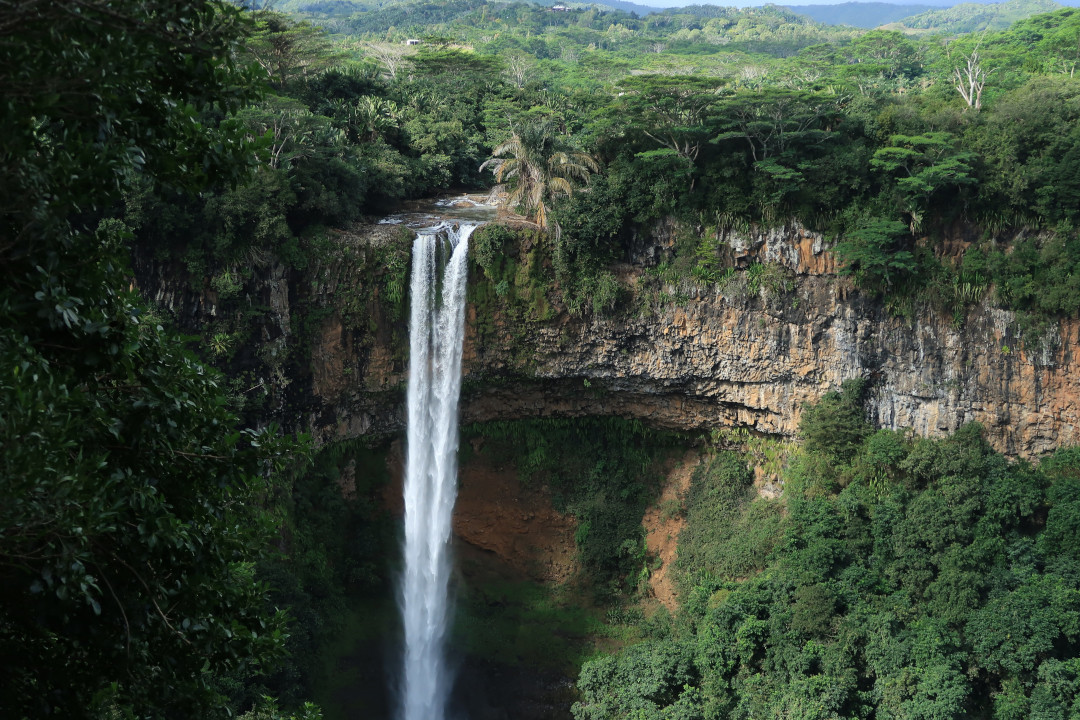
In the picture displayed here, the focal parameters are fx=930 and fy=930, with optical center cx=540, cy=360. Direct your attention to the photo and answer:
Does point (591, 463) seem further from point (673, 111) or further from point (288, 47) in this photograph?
point (288, 47)

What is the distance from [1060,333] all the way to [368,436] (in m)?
16.3

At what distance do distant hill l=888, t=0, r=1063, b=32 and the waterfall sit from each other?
81711 mm

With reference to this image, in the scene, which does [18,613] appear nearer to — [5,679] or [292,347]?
[5,679]

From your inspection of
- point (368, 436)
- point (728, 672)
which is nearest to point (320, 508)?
point (368, 436)

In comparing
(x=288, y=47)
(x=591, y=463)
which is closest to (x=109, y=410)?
(x=591, y=463)

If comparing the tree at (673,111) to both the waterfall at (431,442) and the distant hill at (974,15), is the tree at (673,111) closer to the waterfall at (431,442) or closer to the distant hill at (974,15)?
the waterfall at (431,442)

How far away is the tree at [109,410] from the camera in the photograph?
5.09 meters

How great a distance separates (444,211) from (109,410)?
19.2m

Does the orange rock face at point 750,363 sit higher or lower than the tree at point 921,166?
lower

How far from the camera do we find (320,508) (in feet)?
75.7

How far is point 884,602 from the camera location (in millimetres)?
19734

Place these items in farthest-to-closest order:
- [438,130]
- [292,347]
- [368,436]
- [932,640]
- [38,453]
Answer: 1. [438,130]
2. [368,436]
3. [292,347]
4. [932,640]
5. [38,453]

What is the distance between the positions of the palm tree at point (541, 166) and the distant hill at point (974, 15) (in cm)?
7884

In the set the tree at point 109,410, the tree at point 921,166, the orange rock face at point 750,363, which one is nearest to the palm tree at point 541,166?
the orange rock face at point 750,363
